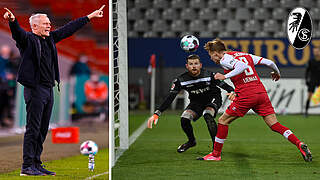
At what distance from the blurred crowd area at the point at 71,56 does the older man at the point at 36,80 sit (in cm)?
752

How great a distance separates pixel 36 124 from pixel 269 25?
62.5ft

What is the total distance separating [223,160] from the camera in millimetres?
6547

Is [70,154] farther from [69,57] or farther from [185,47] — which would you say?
[69,57]

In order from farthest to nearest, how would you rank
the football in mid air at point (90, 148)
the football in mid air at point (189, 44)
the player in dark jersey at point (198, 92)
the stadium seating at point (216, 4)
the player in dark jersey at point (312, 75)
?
1. the stadium seating at point (216, 4)
2. the player in dark jersey at point (312, 75)
3. the football in mid air at point (189, 44)
4. the player in dark jersey at point (198, 92)
5. the football in mid air at point (90, 148)

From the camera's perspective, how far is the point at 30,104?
5.36 meters

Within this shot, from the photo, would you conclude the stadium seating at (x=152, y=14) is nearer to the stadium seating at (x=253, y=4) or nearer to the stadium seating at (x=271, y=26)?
the stadium seating at (x=253, y=4)

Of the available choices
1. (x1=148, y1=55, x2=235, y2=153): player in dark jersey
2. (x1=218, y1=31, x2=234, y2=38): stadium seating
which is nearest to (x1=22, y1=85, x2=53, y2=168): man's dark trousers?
(x1=148, y1=55, x2=235, y2=153): player in dark jersey

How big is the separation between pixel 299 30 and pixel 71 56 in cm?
811

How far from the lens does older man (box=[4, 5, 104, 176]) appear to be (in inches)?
208

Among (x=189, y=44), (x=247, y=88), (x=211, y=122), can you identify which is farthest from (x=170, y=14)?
(x=247, y=88)

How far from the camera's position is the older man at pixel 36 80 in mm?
5293

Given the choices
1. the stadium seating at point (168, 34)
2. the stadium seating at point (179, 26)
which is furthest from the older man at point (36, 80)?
the stadium seating at point (179, 26)

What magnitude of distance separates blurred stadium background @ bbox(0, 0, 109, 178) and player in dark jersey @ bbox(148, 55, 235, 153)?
6.26ft

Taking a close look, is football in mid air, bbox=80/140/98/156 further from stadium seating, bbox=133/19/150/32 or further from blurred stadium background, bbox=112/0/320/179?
stadium seating, bbox=133/19/150/32
